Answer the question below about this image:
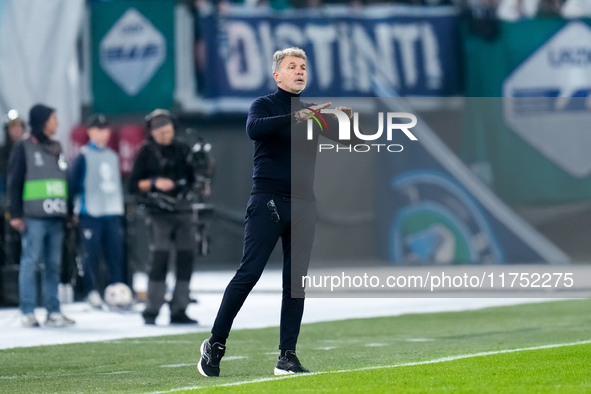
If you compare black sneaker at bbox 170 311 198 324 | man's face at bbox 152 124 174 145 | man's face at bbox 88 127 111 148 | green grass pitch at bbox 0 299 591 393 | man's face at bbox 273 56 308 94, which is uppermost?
man's face at bbox 273 56 308 94

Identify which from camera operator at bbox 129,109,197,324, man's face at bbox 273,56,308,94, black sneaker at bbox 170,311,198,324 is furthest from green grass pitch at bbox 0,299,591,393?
man's face at bbox 273,56,308,94

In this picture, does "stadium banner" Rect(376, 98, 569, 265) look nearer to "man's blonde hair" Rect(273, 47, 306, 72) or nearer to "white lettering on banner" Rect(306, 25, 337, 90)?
"white lettering on banner" Rect(306, 25, 337, 90)

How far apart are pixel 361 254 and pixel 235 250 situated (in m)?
2.13

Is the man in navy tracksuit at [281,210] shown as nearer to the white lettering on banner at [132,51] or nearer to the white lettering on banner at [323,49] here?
the white lettering on banner at [323,49]

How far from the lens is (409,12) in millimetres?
22719

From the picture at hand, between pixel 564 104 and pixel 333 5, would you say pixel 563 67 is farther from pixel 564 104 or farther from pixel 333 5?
pixel 333 5

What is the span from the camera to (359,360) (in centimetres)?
927

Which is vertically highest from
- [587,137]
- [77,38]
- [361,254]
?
[77,38]

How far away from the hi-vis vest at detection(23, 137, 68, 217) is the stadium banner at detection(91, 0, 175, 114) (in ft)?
32.7

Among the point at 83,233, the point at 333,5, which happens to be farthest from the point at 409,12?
the point at 83,233

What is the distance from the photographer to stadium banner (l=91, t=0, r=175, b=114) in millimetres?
22406

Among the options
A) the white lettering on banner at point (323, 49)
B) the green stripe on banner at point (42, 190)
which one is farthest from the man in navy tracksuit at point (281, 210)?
the white lettering on banner at point (323, 49)

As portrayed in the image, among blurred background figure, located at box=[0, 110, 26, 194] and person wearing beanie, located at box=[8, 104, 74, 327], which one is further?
blurred background figure, located at box=[0, 110, 26, 194]

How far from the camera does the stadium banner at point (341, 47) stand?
73.3ft
